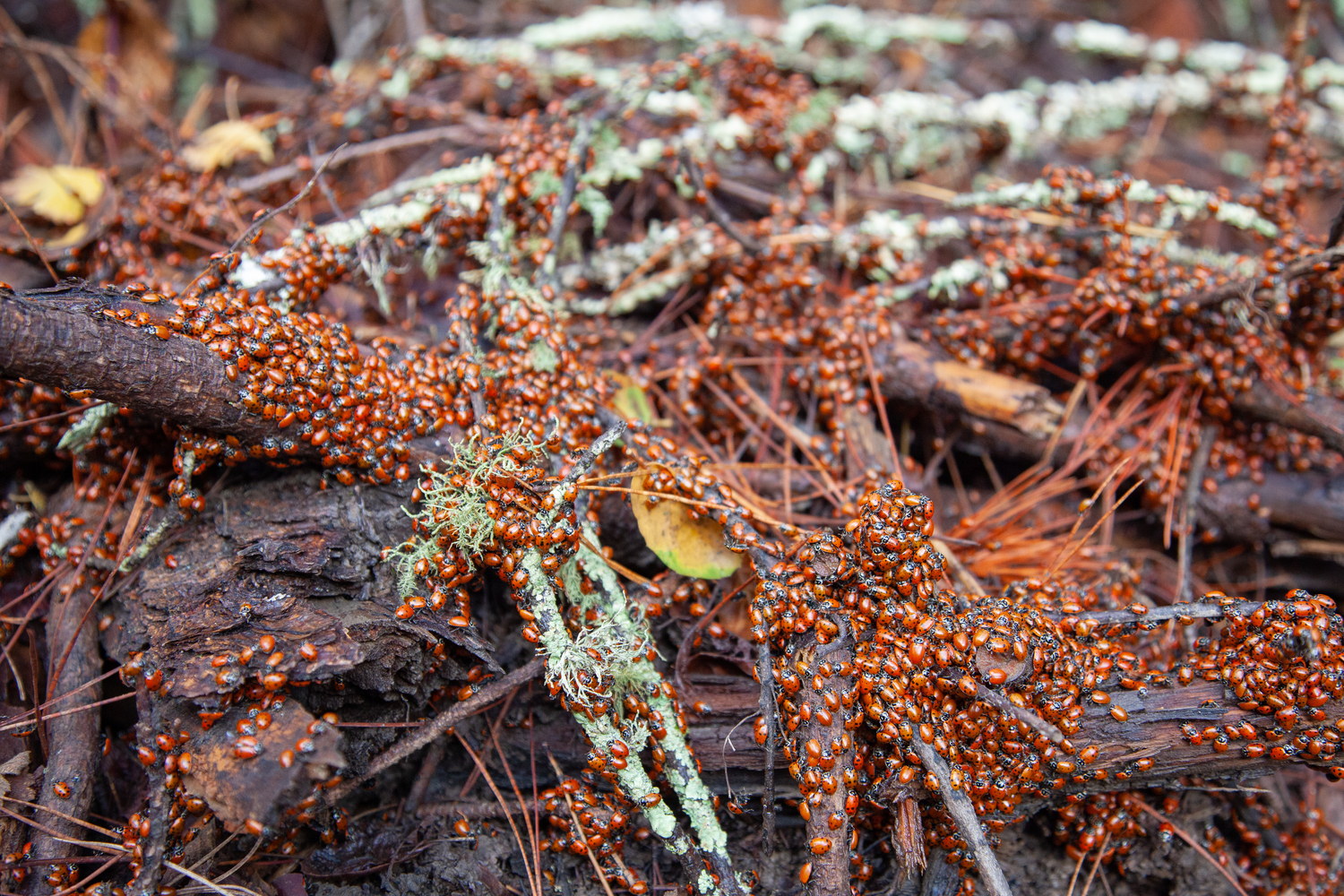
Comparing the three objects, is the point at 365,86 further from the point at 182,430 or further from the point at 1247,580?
the point at 1247,580

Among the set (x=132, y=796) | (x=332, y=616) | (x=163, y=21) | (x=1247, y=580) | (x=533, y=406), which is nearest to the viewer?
(x=332, y=616)

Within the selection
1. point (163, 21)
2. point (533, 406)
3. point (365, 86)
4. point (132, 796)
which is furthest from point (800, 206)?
point (163, 21)

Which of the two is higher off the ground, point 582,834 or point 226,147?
point 226,147

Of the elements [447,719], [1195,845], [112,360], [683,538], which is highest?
Answer: [112,360]

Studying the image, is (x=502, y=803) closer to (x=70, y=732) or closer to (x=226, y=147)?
(x=70, y=732)

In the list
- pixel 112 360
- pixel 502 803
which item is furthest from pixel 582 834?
pixel 112 360

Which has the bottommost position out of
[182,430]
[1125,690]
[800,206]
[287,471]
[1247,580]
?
[1247,580]
